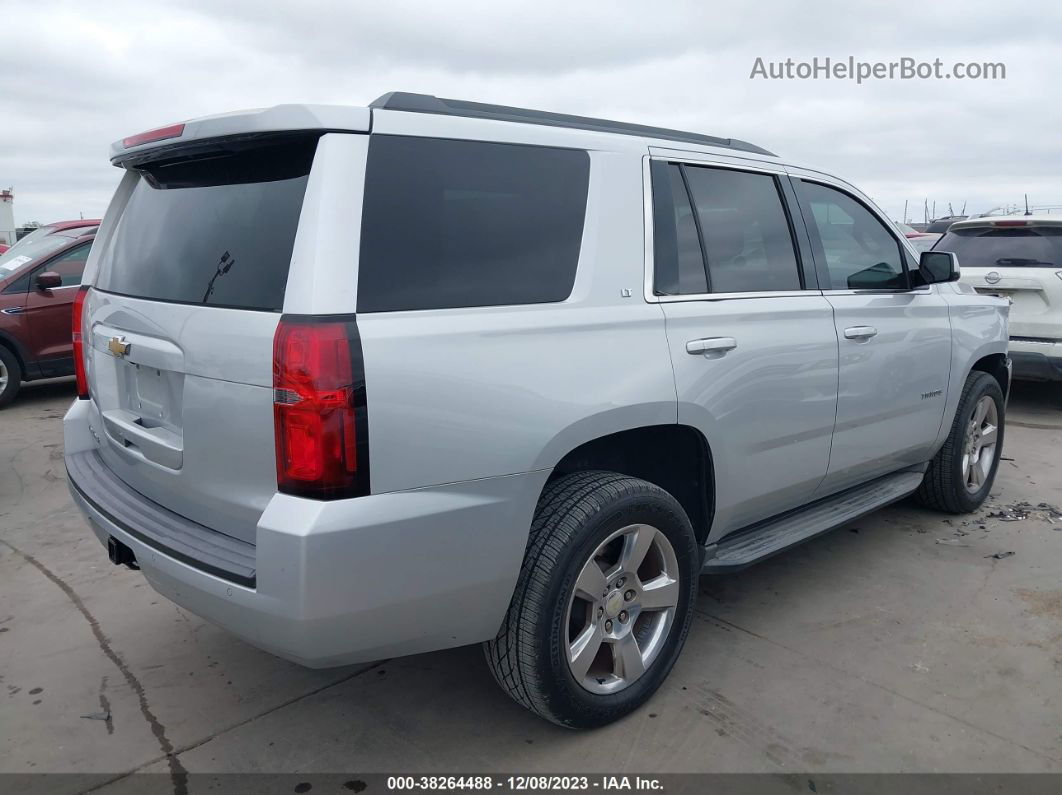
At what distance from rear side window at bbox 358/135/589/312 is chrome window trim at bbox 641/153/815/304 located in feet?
0.89

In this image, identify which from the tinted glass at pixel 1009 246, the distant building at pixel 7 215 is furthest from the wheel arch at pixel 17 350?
the distant building at pixel 7 215

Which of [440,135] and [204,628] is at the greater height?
[440,135]

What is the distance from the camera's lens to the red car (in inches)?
311

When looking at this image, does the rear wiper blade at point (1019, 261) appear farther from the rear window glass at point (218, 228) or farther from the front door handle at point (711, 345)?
the rear window glass at point (218, 228)

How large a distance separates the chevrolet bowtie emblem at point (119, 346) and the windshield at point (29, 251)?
6400 millimetres

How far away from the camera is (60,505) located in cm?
509

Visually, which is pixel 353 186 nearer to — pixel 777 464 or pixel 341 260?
pixel 341 260

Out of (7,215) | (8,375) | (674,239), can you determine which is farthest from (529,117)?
(7,215)

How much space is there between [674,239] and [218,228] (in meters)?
1.50

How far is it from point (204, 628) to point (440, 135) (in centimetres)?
229

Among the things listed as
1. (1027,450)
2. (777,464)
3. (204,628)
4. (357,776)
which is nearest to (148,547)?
(357,776)

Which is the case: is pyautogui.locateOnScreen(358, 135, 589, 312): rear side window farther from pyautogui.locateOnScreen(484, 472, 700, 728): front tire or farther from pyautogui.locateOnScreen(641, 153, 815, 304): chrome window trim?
pyautogui.locateOnScreen(484, 472, 700, 728): front tire

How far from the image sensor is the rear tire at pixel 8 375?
25.8 feet

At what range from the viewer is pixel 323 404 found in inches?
82.3
